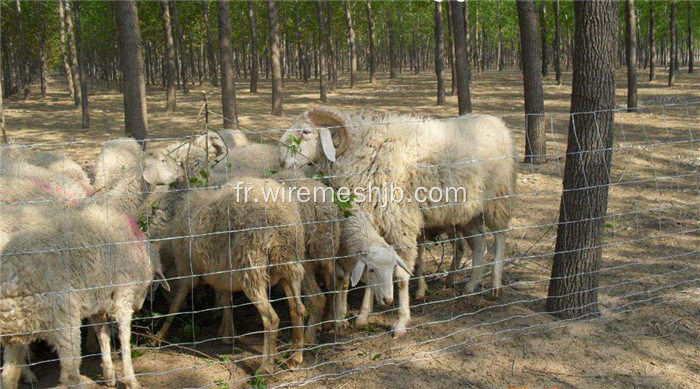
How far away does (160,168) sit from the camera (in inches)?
252

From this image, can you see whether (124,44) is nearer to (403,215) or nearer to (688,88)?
(403,215)

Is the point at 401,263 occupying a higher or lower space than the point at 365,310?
higher

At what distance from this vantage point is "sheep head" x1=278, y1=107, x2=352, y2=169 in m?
6.27

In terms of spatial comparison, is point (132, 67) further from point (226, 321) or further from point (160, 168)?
point (226, 321)

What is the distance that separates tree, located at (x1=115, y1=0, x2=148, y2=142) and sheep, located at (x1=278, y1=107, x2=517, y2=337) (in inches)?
171

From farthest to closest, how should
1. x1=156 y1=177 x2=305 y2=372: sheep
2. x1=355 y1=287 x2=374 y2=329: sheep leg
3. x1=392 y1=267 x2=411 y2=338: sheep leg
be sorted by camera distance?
x1=355 y1=287 x2=374 y2=329: sheep leg < x1=392 y1=267 x2=411 y2=338: sheep leg < x1=156 y1=177 x2=305 y2=372: sheep

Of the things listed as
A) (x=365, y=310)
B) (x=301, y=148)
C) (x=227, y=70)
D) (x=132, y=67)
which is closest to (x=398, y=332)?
(x=365, y=310)

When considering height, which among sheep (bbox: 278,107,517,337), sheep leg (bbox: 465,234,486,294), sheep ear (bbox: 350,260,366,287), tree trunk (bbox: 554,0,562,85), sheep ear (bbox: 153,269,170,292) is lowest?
sheep leg (bbox: 465,234,486,294)

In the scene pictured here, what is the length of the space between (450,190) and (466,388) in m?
2.27

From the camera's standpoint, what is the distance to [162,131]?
61.2ft

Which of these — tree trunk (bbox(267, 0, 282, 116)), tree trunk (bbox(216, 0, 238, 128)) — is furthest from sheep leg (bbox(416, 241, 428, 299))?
tree trunk (bbox(267, 0, 282, 116))

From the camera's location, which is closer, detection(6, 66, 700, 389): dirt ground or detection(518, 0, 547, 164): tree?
detection(6, 66, 700, 389): dirt ground

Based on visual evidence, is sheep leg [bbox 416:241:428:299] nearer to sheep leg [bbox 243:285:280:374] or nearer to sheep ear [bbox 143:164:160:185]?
sheep leg [bbox 243:285:280:374]

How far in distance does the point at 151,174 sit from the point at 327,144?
1.76 metres
